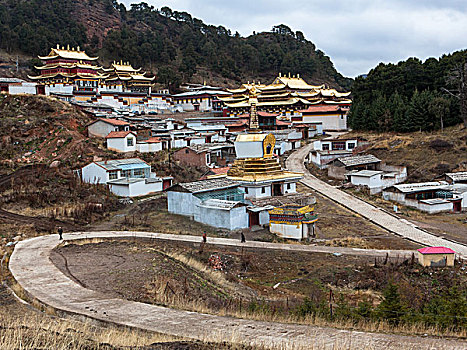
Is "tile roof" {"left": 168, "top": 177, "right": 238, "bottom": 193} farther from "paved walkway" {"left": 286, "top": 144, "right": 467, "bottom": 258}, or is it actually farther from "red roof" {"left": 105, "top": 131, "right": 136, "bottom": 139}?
"red roof" {"left": 105, "top": 131, "right": 136, "bottom": 139}

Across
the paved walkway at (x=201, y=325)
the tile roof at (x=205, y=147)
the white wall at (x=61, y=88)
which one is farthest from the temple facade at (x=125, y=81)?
the paved walkway at (x=201, y=325)

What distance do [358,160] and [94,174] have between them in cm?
2305

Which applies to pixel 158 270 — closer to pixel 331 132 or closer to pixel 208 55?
pixel 331 132

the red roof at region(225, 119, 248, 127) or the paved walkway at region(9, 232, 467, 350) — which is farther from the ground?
the red roof at region(225, 119, 248, 127)

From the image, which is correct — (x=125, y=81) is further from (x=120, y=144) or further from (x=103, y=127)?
(x=120, y=144)

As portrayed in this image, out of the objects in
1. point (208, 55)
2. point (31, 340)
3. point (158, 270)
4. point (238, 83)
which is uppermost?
point (208, 55)

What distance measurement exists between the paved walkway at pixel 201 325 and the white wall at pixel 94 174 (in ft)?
64.6

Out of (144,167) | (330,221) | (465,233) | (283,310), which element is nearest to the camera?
(283,310)

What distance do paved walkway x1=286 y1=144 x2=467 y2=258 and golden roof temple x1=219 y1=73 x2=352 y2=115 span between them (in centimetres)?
2584

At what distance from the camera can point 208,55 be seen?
403ft

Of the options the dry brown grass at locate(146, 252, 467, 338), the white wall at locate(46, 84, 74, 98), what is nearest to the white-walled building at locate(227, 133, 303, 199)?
the dry brown grass at locate(146, 252, 467, 338)

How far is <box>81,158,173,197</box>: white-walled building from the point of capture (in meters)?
33.0

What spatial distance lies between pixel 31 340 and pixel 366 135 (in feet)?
162

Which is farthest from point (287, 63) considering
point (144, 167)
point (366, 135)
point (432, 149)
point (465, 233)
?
point (465, 233)
